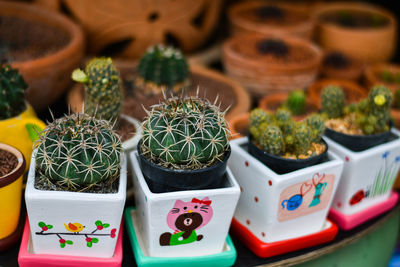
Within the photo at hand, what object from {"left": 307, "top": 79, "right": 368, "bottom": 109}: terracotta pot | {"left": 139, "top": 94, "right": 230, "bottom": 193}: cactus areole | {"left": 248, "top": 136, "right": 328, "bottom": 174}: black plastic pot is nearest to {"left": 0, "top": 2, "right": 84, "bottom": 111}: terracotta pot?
{"left": 139, "top": 94, "right": 230, "bottom": 193}: cactus areole

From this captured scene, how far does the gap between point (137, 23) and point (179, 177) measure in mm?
1103

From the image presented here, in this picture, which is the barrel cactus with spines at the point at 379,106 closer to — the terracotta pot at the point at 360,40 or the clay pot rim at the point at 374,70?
the clay pot rim at the point at 374,70

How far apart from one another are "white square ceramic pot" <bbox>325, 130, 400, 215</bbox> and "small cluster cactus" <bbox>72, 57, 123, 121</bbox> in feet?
2.05

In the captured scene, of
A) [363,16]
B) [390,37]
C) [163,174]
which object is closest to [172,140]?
[163,174]

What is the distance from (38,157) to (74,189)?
105 mm

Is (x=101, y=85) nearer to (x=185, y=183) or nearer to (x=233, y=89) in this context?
(x=185, y=183)

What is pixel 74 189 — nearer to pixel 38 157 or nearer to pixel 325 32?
pixel 38 157

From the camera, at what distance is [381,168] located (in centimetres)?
124

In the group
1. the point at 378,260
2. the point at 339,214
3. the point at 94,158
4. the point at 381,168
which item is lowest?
the point at 378,260

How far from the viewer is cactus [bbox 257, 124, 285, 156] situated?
1050 mm

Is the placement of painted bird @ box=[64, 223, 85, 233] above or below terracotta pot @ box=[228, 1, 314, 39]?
below

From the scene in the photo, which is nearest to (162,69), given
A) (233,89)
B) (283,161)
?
(233,89)

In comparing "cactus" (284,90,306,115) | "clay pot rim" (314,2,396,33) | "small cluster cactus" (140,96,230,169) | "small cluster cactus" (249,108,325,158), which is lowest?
"cactus" (284,90,306,115)

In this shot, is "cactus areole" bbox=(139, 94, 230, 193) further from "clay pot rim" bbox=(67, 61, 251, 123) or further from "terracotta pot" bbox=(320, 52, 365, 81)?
"terracotta pot" bbox=(320, 52, 365, 81)
